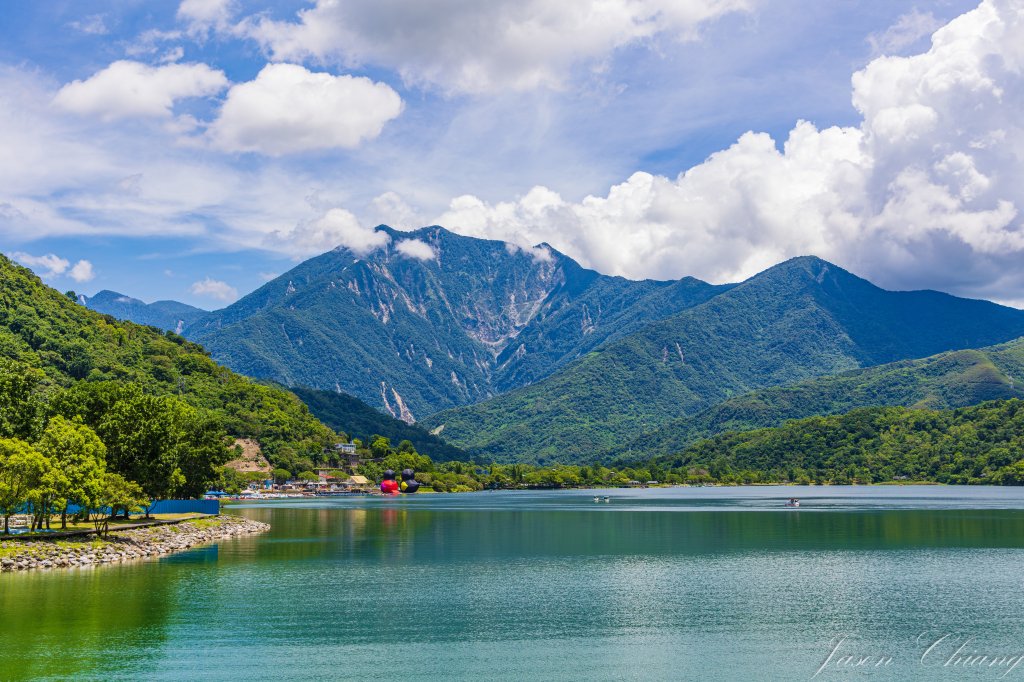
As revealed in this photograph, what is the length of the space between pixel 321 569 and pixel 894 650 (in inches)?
2035

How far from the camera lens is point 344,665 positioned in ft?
153

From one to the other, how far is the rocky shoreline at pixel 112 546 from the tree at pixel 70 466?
4.28 meters

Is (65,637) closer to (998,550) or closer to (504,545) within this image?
(504,545)

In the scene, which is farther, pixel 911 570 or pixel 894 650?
pixel 911 570

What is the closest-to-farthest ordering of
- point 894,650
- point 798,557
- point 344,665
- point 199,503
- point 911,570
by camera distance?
point 344,665 < point 894,650 < point 911,570 < point 798,557 < point 199,503

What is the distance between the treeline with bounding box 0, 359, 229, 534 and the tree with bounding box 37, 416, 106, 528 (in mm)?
91

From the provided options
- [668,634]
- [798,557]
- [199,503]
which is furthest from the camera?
[199,503]

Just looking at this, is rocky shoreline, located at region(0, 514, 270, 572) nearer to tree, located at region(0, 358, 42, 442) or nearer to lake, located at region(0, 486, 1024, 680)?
lake, located at region(0, 486, 1024, 680)

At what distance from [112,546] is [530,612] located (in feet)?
160

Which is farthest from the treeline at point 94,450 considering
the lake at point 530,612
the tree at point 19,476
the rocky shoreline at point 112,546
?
the lake at point 530,612

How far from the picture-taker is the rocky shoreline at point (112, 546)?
7900cm

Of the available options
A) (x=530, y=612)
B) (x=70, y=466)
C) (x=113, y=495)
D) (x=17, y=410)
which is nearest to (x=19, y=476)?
(x=70, y=466)

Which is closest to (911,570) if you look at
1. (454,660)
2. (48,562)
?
(454,660)

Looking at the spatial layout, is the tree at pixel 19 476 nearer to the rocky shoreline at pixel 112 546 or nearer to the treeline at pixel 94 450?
the treeline at pixel 94 450
